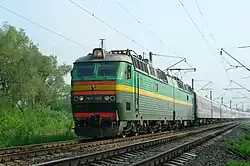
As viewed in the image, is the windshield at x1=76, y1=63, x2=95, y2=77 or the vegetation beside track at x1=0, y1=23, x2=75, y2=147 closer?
the windshield at x1=76, y1=63, x2=95, y2=77

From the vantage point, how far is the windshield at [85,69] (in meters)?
18.2

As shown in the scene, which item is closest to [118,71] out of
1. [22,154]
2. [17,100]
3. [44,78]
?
[22,154]

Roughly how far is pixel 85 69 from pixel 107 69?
1023 mm

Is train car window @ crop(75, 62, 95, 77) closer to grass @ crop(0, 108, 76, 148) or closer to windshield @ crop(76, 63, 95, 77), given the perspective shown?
windshield @ crop(76, 63, 95, 77)

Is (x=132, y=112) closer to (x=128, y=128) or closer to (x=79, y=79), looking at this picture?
(x=128, y=128)

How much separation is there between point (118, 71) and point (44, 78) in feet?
134

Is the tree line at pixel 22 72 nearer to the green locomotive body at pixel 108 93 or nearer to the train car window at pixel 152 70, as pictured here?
the train car window at pixel 152 70

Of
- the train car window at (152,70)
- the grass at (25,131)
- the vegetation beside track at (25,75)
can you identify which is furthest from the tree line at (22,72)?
the train car window at (152,70)

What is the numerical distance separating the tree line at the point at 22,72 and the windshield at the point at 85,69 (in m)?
26.8

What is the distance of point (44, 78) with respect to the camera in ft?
188

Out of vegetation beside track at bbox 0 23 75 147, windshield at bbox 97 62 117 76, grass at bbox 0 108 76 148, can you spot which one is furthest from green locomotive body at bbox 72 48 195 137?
vegetation beside track at bbox 0 23 75 147

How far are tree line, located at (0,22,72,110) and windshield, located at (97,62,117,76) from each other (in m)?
27.4

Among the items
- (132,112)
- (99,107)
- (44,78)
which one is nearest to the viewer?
(99,107)

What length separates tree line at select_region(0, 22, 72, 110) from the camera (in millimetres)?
47781
